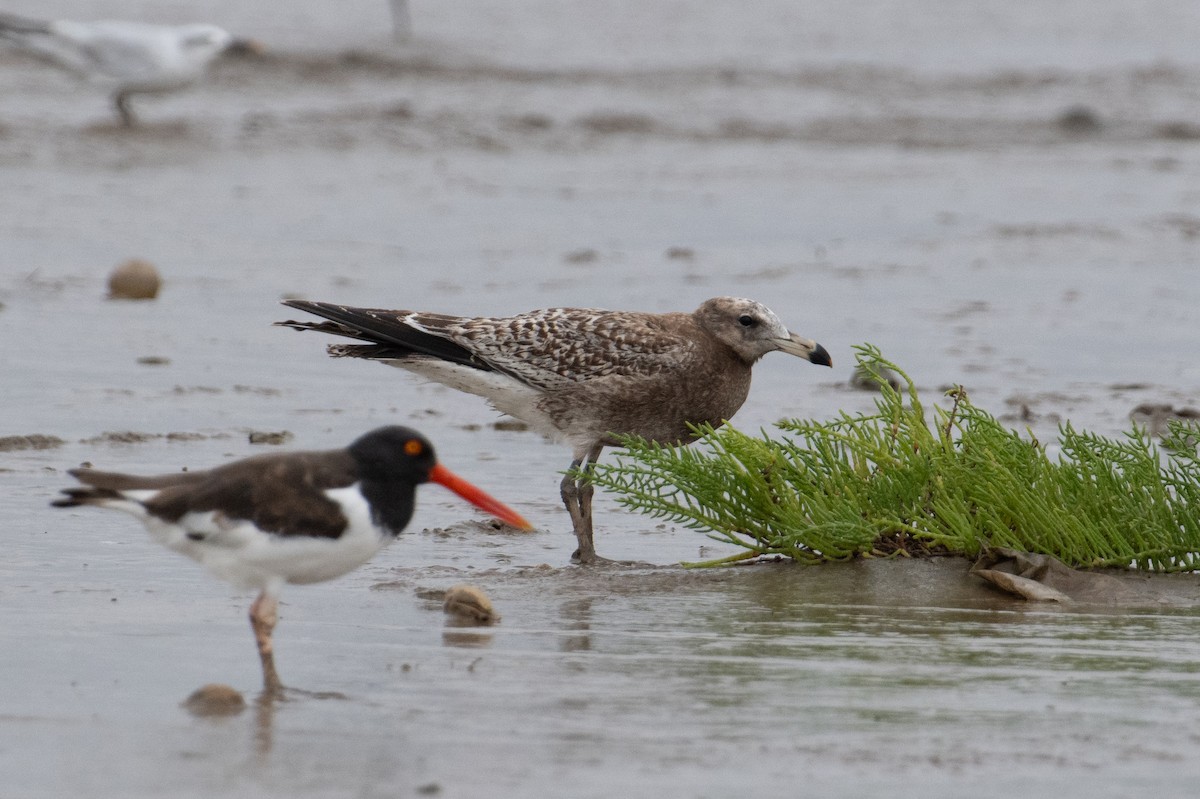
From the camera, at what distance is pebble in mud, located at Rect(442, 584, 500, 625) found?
6742mm

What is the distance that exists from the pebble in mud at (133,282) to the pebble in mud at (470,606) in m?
7.53

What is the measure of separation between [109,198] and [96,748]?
13.2 m

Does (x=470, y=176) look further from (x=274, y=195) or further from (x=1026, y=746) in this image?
(x=1026, y=746)

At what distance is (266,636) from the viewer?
5.79 m

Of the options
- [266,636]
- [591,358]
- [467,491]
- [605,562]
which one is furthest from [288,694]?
[591,358]

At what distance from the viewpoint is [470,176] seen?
65.9 feet

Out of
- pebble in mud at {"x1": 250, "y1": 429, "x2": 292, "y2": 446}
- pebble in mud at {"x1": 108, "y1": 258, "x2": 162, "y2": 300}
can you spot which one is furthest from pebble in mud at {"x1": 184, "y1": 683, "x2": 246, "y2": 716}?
pebble in mud at {"x1": 108, "y1": 258, "x2": 162, "y2": 300}

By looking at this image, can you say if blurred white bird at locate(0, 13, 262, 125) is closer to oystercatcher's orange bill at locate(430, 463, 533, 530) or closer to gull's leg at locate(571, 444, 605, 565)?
gull's leg at locate(571, 444, 605, 565)

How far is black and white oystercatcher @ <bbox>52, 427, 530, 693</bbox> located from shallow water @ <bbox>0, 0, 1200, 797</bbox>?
1.21 ft

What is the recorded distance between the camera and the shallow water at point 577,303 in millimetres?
5371

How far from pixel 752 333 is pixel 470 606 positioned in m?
2.66

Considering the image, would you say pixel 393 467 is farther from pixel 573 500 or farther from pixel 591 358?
pixel 591 358

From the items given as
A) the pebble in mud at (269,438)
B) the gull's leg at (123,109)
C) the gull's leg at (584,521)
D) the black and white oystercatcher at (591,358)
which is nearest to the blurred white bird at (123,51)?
the gull's leg at (123,109)

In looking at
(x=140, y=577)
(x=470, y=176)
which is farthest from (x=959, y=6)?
(x=140, y=577)
